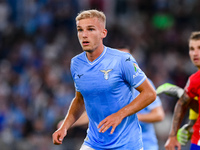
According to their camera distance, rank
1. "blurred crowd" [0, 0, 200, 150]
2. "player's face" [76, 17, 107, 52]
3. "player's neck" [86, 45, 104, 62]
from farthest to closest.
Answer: "blurred crowd" [0, 0, 200, 150], "player's neck" [86, 45, 104, 62], "player's face" [76, 17, 107, 52]

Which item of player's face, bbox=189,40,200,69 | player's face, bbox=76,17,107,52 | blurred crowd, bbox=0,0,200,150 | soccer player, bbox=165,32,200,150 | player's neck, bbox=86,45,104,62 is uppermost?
player's face, bbox=76,17,107,52

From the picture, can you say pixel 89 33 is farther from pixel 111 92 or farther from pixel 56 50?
pixel 56 50

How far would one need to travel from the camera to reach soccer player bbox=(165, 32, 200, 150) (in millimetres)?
4930

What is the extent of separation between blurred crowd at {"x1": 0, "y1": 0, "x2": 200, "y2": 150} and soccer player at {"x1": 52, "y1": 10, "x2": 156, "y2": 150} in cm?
527

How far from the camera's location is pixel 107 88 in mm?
4539

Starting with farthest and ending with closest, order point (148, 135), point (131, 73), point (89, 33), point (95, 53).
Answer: point (148, 135) < point (95, 53) < point (89, 33) < point (131, 73)

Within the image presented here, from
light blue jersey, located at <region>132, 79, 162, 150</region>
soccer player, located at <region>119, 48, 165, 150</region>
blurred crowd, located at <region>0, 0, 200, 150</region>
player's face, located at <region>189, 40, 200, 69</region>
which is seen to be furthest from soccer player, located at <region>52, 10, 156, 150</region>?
blurred crowd, located at <region>0, 0, 200, 150</region>

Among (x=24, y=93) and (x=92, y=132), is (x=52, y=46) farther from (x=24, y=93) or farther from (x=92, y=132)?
(x=92, y=132)

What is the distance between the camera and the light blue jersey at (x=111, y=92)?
4535mm

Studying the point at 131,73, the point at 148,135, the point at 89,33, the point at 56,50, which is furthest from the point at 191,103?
the point at 56,50

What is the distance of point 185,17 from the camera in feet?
49.1

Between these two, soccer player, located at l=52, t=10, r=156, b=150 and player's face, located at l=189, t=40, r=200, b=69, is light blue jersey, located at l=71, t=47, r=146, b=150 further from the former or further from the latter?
player's face, located at l=189, t=40, r=200, b=69

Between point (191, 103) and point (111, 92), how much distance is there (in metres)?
1.28

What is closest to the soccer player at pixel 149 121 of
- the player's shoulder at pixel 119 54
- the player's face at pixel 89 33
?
the player's shoulder at pixel 119 54
